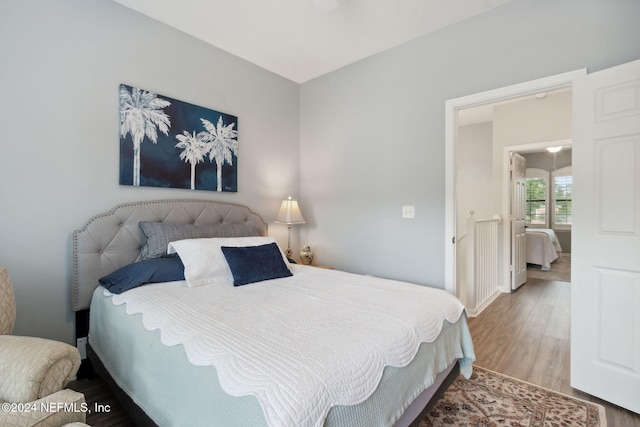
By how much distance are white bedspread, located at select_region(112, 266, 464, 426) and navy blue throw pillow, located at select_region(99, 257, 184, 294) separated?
0.26ft

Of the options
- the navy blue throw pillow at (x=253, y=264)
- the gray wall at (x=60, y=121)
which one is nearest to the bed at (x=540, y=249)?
the navy blue throw pillow at (x=253, y=264)

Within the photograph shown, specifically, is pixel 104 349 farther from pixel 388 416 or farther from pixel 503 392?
pixel 503 392

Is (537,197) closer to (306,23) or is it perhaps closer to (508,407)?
(508,407)

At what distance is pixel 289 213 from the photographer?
3.16 metres

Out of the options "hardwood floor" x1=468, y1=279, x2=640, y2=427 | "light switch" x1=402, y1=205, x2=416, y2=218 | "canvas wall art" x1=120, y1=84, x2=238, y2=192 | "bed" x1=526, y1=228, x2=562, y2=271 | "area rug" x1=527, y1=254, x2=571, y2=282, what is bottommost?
"hardwood floor" x1=468, y1=279, x2=640, y2=427

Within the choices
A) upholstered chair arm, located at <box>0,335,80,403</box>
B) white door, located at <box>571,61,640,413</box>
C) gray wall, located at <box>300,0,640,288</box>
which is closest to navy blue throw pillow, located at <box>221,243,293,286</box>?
upholstered chair arm, located at <box>0,335,80,403</box>

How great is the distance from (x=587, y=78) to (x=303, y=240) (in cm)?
286

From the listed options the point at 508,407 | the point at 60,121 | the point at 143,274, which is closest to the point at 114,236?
the point at 143,274

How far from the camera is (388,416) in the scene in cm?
112

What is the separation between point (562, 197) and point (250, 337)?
8920 mm

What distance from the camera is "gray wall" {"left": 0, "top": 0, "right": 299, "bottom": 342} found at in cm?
182

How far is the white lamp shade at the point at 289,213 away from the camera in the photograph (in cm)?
316

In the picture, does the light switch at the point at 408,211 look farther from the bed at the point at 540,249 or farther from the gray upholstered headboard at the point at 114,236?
the bed at the point at 540,249

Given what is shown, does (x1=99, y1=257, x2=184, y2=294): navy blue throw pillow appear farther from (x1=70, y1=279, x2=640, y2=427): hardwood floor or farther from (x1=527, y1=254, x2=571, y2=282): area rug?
(x1=527, y1=254, x2=571, y2=282): area rug
